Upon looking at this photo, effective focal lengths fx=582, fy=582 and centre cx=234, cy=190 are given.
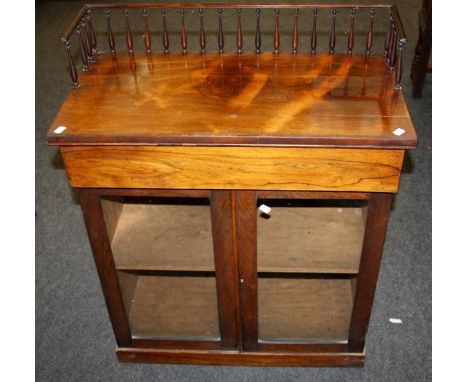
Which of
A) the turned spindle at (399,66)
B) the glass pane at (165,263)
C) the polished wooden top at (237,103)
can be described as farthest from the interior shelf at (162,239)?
the turned spindle at (399,66)

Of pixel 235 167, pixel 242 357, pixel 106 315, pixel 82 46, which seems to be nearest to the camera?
pixel 235 167

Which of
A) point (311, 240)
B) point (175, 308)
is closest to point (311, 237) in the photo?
point (311, 240)

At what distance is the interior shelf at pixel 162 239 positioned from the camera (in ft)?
Answer: 6.24

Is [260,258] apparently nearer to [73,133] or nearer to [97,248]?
[97,248]

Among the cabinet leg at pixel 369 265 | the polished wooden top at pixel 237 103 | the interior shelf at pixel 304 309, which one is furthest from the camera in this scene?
the interior shelf at pixel 304 309

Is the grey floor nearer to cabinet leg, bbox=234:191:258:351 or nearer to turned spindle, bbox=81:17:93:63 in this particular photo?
cabinet leg, bbox=234:191:258:351

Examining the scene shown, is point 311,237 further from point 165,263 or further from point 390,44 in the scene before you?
point 390,44

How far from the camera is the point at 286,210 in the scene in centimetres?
203

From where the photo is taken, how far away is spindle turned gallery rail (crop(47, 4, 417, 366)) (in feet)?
5.10

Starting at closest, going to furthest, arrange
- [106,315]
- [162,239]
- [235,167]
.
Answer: [235,167] < [162,239] < [106,315]

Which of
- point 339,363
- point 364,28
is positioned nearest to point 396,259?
point 339,363

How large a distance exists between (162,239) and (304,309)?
60cm

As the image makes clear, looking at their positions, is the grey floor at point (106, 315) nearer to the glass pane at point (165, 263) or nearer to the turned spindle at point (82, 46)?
the glass pane at point (165, 263)

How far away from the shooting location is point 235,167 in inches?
62.2
